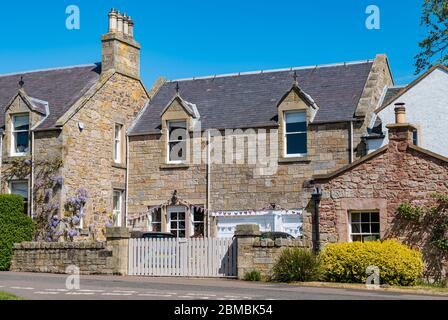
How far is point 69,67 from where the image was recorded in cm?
3925

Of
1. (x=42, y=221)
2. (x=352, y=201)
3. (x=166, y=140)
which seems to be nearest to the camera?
(x=352, y=201)

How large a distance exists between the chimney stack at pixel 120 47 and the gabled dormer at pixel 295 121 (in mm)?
8233

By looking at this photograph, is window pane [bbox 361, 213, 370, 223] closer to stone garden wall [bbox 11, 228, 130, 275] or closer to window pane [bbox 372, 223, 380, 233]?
window pane [bbox 372, 223, 380, 233]

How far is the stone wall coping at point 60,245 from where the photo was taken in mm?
26562

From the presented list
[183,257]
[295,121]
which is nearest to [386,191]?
[183,257]

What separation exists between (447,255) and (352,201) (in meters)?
3.26

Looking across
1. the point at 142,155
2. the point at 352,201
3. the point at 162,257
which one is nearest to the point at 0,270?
the point at 162,257

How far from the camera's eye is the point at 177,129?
116 feet

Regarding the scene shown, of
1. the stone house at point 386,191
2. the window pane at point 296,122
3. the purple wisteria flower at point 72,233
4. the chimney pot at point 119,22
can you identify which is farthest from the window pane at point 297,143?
the chimney pot at point 119,22

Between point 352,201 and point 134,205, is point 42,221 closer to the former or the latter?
point 134,205

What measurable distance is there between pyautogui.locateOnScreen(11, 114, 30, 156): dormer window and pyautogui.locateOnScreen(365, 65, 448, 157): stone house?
14.7 meters

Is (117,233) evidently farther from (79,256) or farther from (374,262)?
(374,262)

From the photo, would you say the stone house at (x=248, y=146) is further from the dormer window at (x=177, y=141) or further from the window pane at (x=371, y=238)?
the window pane at (x=371, y=238)

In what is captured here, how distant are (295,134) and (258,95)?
3.56 m
